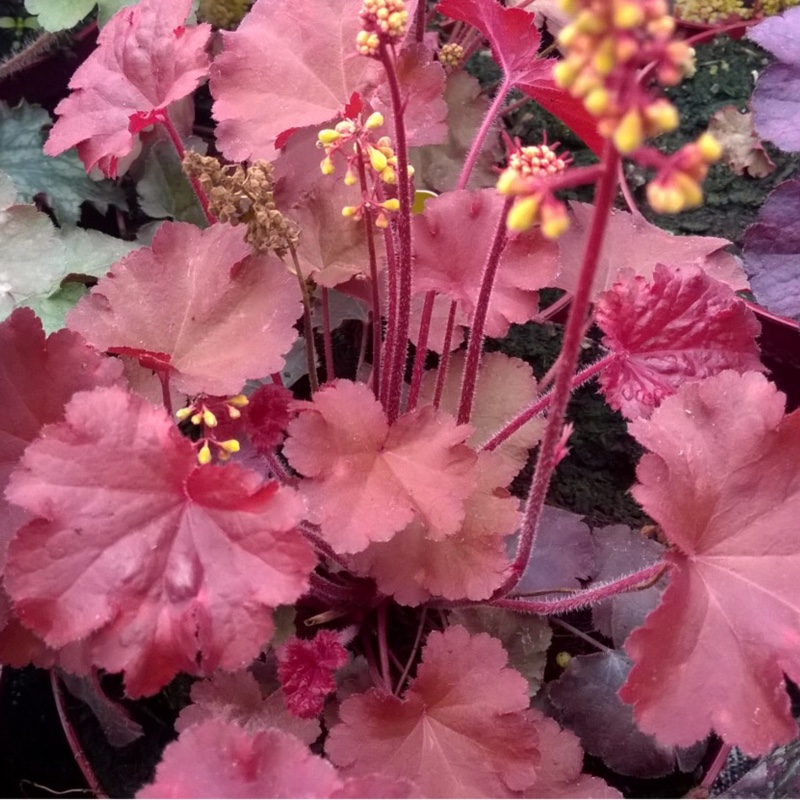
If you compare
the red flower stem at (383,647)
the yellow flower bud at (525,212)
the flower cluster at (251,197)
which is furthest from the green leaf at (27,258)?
the yellow flower bud at (525,212)

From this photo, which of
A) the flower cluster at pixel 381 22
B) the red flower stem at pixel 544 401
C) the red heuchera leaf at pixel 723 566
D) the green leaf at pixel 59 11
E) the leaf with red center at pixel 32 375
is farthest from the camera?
the green leaf at pixel 59 11

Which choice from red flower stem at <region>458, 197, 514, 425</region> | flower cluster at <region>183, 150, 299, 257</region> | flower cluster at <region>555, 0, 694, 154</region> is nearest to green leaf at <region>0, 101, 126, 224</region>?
flower cluster at <region>183, 150, 299, 257</region>

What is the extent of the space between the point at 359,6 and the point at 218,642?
930 mm

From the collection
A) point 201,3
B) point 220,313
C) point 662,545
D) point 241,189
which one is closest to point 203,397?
point 220,313

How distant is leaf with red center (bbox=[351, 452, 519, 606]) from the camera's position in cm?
95

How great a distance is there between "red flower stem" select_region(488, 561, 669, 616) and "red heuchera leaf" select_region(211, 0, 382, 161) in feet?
2.50

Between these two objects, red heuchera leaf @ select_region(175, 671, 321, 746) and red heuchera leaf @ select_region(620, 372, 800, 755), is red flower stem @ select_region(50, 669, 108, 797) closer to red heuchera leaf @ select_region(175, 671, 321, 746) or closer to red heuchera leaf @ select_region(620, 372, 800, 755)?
red heuchera leaf @ select_region(175, 671, 321, 746)

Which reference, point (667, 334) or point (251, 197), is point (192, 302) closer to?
point (251, 197)

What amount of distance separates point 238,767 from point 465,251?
72cm

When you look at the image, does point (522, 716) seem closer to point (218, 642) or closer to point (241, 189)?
point (218, 642)

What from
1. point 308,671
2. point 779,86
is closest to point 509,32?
point 779,86

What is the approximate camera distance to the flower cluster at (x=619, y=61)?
0.43 meters

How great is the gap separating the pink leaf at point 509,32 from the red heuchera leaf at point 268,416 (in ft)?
1.87

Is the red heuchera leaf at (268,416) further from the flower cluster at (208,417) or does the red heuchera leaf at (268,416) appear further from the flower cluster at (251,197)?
the flower cluster at (251,197)
